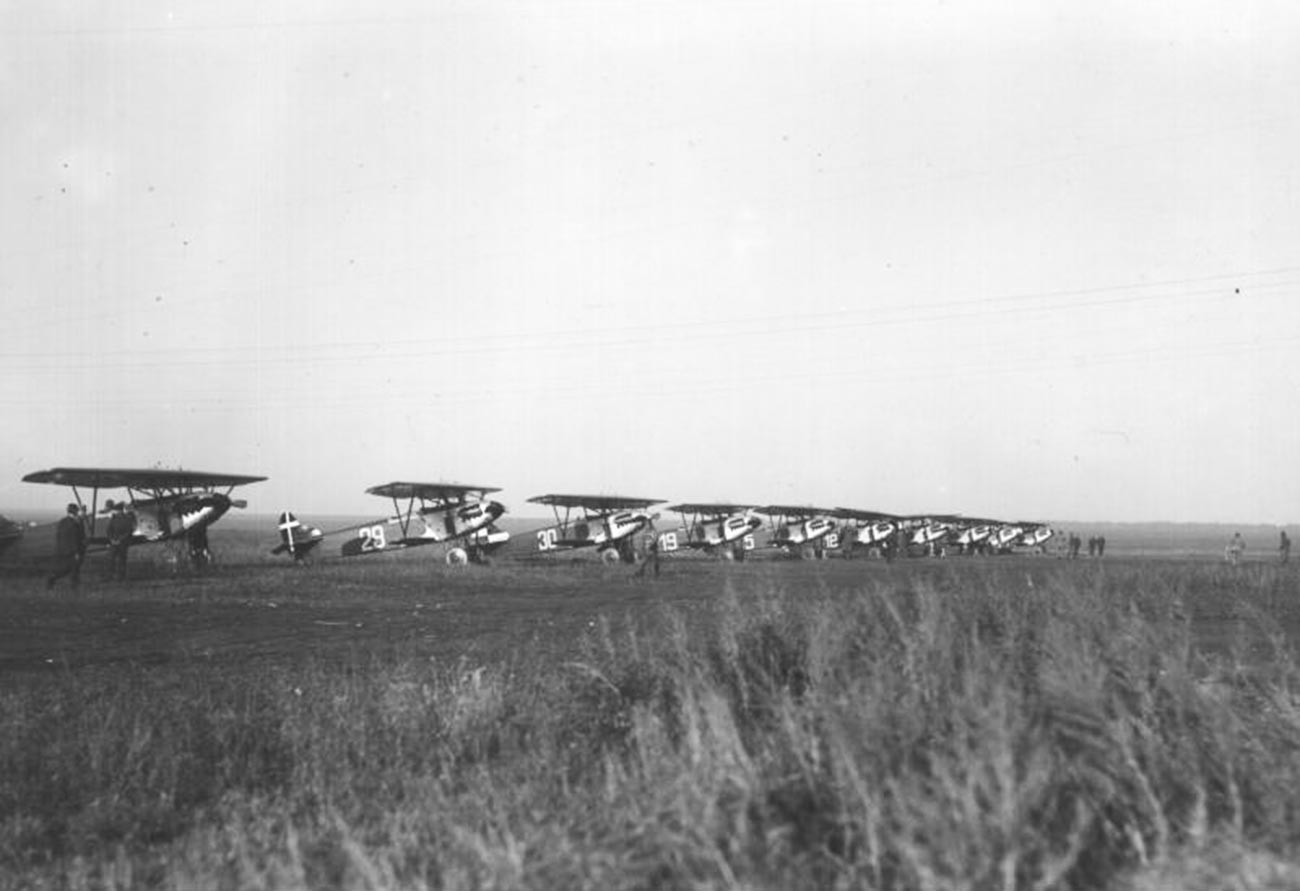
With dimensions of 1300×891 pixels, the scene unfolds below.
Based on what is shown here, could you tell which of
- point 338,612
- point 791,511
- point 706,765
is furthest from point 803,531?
point 706,765

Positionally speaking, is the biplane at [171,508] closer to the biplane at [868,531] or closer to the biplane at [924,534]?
the biplane at [868,531]

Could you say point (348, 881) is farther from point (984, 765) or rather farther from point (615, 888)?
point (984, 765)

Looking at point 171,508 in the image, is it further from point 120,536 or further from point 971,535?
point 971,535

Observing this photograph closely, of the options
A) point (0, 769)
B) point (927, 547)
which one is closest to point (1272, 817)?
point (0, 769)

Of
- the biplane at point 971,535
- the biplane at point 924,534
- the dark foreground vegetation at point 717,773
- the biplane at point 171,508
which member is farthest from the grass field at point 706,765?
the biplane at point 971,535

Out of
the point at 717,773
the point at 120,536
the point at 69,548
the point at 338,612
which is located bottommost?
the point at 338,612

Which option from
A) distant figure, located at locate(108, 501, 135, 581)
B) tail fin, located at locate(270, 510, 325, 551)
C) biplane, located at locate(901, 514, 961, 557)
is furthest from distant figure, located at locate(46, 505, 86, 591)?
biplane, located at locate(901, 514, 961, 557)
